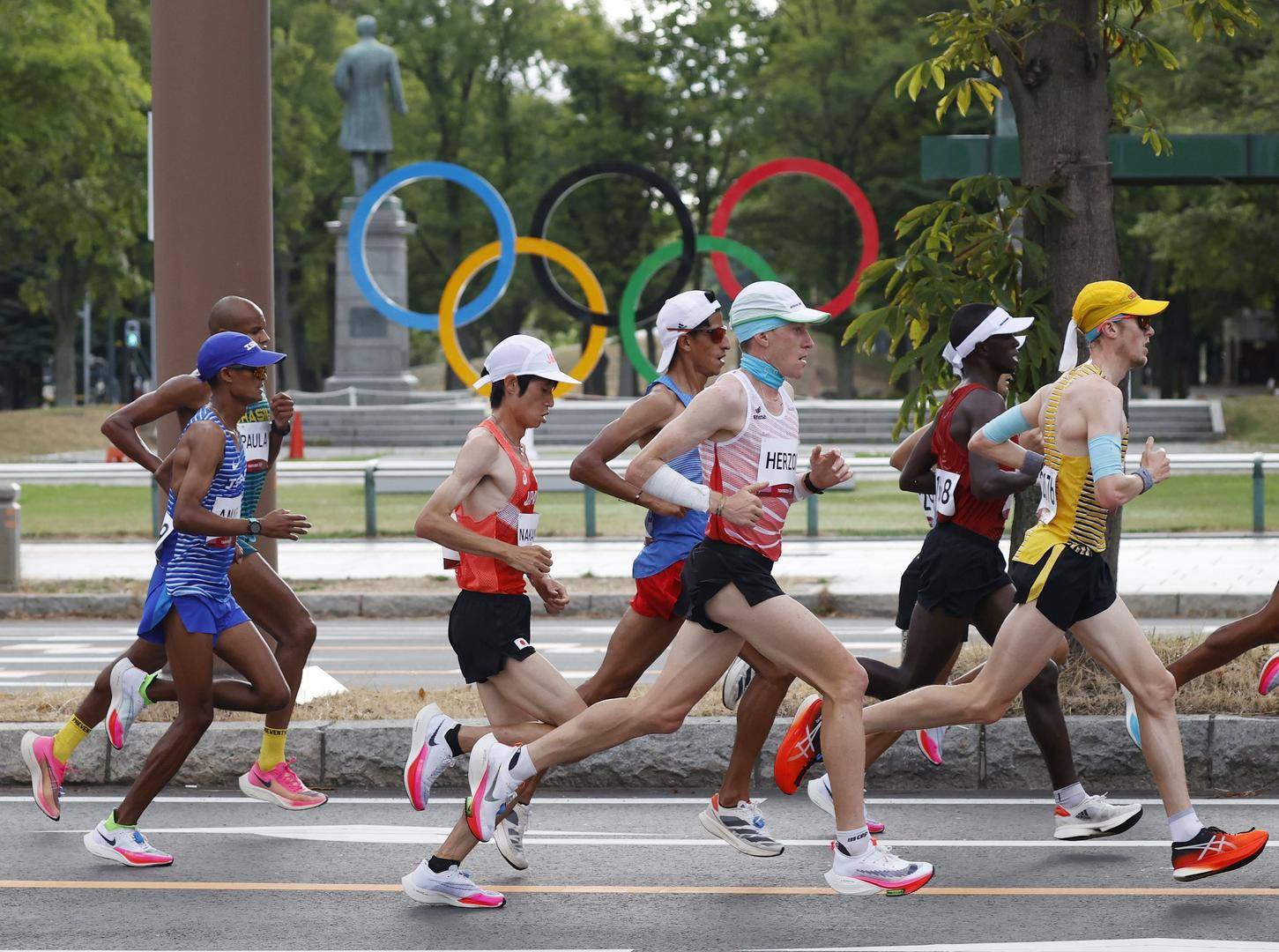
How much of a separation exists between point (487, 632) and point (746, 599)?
2.75ft

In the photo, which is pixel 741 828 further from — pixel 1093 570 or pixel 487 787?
pixel 1093 570

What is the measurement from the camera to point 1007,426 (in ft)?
21.5

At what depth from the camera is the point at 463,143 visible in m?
62.2

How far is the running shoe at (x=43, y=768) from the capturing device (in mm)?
7055

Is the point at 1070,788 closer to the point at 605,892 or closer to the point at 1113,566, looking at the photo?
the point at 605,892

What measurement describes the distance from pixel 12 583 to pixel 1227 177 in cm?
1204

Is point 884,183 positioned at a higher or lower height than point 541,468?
Result: higher

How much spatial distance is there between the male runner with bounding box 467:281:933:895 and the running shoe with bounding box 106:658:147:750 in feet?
5.74

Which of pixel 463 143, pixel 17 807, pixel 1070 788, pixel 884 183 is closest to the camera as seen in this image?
pixel 1070 788

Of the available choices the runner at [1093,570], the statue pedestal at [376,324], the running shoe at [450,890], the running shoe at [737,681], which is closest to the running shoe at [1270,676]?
the runner at [1093,570]

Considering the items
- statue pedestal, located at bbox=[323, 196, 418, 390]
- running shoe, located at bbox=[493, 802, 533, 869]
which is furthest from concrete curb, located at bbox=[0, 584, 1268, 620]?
statue pedestal, located at bbox=[323, 196, 418, 390]

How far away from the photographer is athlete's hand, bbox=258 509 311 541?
21.5ft

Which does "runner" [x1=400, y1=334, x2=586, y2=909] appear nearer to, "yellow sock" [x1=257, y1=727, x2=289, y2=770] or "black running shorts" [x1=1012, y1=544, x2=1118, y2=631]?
"yellow sock" [x1=257, y1=727, x2=289, y2=770]

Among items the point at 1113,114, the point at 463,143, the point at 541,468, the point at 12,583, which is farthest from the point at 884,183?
the point at 1113,114
